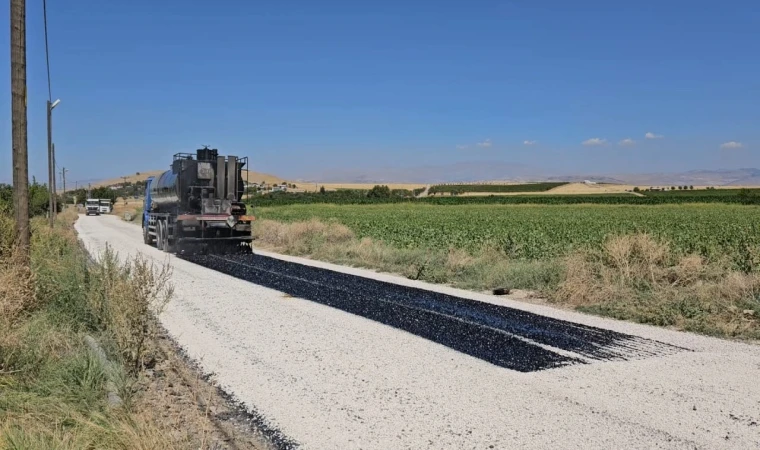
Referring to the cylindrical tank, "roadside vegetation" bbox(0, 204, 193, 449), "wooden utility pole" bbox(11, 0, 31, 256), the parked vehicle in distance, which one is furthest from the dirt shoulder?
the parked vehicle in distance

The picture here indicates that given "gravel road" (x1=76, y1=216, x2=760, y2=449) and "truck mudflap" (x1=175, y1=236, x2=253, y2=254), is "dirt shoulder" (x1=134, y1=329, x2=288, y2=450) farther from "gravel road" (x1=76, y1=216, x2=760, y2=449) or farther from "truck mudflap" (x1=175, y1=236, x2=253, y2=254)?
"truck mudflap" (x1=175, y1=236, x2=253, y2=254)

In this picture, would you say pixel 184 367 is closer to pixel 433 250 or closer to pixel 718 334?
pixel 718 334

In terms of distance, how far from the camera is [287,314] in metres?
10.3

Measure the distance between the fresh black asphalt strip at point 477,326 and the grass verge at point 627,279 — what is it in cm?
147

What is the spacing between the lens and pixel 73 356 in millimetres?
6246

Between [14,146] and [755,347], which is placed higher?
[14,146]

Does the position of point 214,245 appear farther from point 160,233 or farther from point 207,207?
point 160,233

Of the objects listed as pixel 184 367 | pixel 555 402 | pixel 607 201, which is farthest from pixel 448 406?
pixel 607 201

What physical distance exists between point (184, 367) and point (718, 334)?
760 cm

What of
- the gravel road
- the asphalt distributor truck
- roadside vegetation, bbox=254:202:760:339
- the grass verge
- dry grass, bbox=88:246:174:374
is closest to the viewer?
the gravel road

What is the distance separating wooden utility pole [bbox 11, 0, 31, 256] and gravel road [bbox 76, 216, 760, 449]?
2754 mm

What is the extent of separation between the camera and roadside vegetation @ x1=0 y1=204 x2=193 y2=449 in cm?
433

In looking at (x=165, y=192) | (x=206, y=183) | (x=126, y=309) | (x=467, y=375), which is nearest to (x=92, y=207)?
(x=165, y=192)

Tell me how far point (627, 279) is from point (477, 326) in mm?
4530
